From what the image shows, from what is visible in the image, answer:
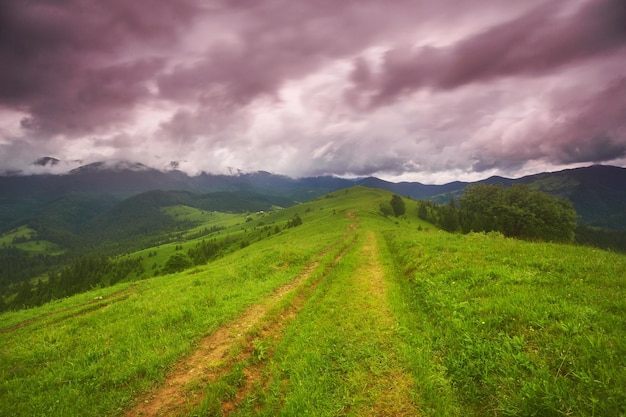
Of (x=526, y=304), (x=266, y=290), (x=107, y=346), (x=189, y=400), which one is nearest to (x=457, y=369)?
(x=526, y=304)

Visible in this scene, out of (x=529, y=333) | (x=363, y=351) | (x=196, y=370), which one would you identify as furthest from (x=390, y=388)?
(x=196, y=370)

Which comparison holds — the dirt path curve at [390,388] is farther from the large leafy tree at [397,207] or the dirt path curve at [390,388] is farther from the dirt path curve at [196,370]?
the large leafy tree at [397,207]

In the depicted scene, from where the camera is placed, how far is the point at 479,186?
7262 cm

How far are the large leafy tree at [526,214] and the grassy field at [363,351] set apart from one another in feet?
161

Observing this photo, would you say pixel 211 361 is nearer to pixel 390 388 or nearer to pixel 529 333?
pixel 390 388

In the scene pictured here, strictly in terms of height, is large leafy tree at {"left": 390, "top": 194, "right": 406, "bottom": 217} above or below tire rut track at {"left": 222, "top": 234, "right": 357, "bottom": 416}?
above

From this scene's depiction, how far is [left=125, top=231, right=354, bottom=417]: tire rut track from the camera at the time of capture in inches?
349

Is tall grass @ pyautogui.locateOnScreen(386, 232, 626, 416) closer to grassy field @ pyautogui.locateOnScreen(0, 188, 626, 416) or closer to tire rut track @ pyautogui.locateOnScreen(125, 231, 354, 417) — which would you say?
grassy field @ pyautogui.locateOnScreen(0, 188, 626, 416)

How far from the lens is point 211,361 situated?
10.9 m

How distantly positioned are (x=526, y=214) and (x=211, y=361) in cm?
6786

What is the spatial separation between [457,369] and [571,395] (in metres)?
2.91

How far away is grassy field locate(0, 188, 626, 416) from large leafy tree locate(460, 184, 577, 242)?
4912 cm

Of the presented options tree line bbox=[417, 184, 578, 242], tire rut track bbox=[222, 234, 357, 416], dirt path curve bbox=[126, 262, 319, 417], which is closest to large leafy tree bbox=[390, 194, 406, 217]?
tree line bbox=[417, 184, 578, 242]

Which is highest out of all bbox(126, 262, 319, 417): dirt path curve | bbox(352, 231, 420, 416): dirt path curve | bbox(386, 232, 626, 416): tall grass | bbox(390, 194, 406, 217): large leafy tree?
bbox(390, 194, 406, 217): large leafy tree
